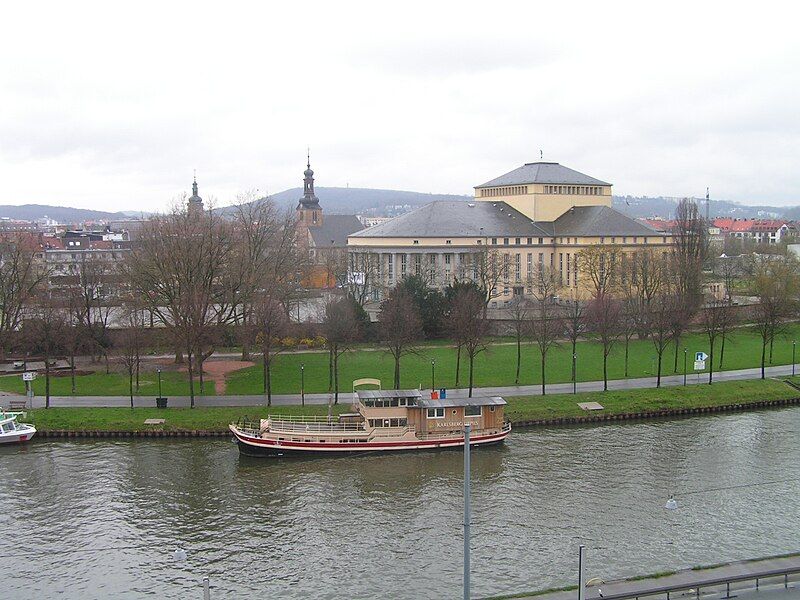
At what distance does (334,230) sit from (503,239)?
1702 inches

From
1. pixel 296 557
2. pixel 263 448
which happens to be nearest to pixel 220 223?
pixel 263 448

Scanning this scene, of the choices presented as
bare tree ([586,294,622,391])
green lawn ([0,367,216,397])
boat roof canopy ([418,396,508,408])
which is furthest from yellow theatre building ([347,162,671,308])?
boat roof canopy ([418,396,508,408])

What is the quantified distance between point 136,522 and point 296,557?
6662 millimetres

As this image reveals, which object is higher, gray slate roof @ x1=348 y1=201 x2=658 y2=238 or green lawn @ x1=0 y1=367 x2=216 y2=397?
gray slate roof @ x1=348 y1=201 x2=658 y2=238

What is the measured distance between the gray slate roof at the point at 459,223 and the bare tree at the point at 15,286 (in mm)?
31972

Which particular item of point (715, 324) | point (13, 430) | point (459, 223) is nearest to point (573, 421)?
point (715, 324)

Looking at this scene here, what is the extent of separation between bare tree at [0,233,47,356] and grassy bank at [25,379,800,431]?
16.0 metres

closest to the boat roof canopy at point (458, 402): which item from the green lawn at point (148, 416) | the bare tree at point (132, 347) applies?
the green lawn at point (148, 416)

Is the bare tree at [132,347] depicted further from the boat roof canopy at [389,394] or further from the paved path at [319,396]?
the boat roof canopy at [389,394]

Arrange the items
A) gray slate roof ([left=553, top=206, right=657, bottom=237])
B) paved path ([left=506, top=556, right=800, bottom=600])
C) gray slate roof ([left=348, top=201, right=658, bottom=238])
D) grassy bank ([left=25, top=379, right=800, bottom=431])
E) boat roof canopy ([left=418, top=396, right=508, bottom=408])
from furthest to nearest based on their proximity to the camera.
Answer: gray slate roof ([left=553, top=206, right=657, bottom=237])
gray slate roof ([left=348, top=201, right=658, bottom=238])
grassy bank ([left=25, top=379, right=800, bottom=431])
boat roof canopy ([left=418, top=396, right=508, bottom=408])
paved path ([left=506, top=556, right=800, bottom=600])

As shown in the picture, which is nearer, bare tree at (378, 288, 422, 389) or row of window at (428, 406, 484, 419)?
row of window at (428, 406, 484, 419)

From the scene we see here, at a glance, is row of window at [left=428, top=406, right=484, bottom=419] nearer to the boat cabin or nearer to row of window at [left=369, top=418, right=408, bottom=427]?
the boat cabin

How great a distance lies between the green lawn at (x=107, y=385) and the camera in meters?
47.0

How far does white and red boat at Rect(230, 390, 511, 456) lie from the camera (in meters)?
38.4
